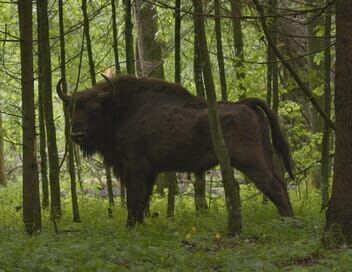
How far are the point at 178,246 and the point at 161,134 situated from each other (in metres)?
3.68

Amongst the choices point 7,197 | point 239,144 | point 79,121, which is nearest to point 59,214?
point 79,121

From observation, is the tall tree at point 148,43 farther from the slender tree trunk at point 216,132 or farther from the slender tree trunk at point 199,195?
the slender tree trunk at point 216,132

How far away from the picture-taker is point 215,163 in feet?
33.3

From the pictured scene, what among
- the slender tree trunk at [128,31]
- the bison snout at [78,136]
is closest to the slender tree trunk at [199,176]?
the slender tree trunk at [128,31]

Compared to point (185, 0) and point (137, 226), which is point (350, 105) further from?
point (185, 0)

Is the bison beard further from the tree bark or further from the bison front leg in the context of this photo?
the tree bark

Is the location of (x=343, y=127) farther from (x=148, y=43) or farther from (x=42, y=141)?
(x=148, y=43)

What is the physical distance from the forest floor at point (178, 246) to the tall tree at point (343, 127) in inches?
11.3

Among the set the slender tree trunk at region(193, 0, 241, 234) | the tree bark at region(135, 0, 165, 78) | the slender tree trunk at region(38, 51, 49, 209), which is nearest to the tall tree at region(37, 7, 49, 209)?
the slender tree trunk at region(38, 51, 49, 209)

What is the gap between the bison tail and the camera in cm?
1033

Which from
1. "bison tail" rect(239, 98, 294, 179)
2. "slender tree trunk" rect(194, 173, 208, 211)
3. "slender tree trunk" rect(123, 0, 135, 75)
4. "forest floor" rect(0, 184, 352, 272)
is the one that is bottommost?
"forest floor" rect(0, 184, 352, 272)

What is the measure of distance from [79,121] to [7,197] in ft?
19.7

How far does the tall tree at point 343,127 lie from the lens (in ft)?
21.2

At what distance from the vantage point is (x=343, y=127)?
6512 millimetres
